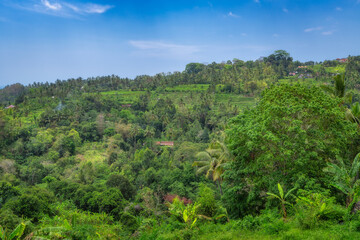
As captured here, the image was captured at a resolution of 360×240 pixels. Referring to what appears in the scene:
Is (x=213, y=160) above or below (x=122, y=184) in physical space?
above

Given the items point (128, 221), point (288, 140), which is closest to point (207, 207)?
point (288, 140)

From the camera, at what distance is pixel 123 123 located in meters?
46.8

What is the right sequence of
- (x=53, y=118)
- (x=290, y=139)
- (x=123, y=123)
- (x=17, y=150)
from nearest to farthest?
(x=290, y=139) < (x=17, y=150) < (x=53, y=118) < (x=123, y=123)

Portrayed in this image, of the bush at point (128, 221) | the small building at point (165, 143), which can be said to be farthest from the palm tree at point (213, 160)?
the small building at point (165, 143)

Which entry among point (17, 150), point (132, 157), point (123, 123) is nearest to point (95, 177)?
point (132, 157)

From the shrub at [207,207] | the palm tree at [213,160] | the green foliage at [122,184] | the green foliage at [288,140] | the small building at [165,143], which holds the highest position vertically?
the green foliage at [288,140]

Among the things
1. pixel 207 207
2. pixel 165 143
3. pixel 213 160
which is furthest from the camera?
pixel 165 143

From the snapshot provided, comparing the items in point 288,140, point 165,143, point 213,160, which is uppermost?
point 288,140

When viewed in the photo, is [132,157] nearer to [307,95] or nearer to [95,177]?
[95,177]

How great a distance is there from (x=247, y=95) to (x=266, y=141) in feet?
172

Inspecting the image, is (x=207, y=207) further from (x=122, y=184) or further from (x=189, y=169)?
(x=122, y=184)

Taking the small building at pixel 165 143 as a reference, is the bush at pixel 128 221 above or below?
above

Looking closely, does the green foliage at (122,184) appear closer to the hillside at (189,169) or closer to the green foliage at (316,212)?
the hillside at (189,169)

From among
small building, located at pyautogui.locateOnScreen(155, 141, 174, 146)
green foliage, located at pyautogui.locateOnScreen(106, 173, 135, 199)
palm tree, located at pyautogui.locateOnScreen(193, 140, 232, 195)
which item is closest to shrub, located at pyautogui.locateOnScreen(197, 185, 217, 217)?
palm tree, located at pyautogui.locateOnScreen(193, 140, 232, 195)
